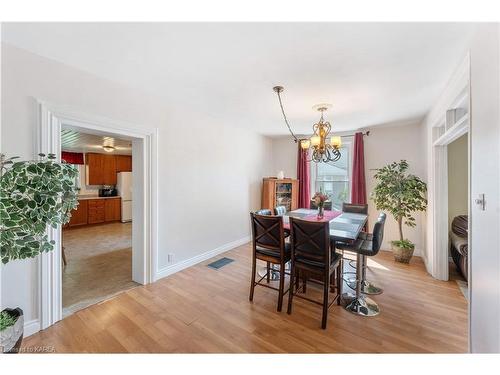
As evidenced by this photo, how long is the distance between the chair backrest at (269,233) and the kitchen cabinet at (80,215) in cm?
594

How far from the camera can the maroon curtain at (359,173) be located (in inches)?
171

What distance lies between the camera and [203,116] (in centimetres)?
355

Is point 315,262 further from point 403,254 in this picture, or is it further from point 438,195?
point 403,254

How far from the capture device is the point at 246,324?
2.03 metres

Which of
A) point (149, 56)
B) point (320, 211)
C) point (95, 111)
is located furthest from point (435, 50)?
point (95, 111)

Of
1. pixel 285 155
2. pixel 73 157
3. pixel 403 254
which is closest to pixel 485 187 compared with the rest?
pixel 403 254

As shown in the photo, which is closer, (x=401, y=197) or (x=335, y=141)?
(x=335, y=141)

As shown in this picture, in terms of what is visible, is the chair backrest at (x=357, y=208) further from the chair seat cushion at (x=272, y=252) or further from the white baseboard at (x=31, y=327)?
the white baseboard at (x=31, y=327)

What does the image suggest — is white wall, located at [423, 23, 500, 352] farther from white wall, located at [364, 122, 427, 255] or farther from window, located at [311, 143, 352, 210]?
window, located at [311, 143, 352, 210]

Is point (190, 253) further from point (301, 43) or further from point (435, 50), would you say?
point (435, 50)

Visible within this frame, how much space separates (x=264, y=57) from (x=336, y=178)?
3.65 meters

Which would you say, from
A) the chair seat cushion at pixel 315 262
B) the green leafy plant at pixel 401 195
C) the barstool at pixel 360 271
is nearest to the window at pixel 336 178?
the green leafy plant at pixel 401 195

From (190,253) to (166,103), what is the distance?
2.29 m

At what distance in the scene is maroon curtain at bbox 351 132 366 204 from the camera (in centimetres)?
435
